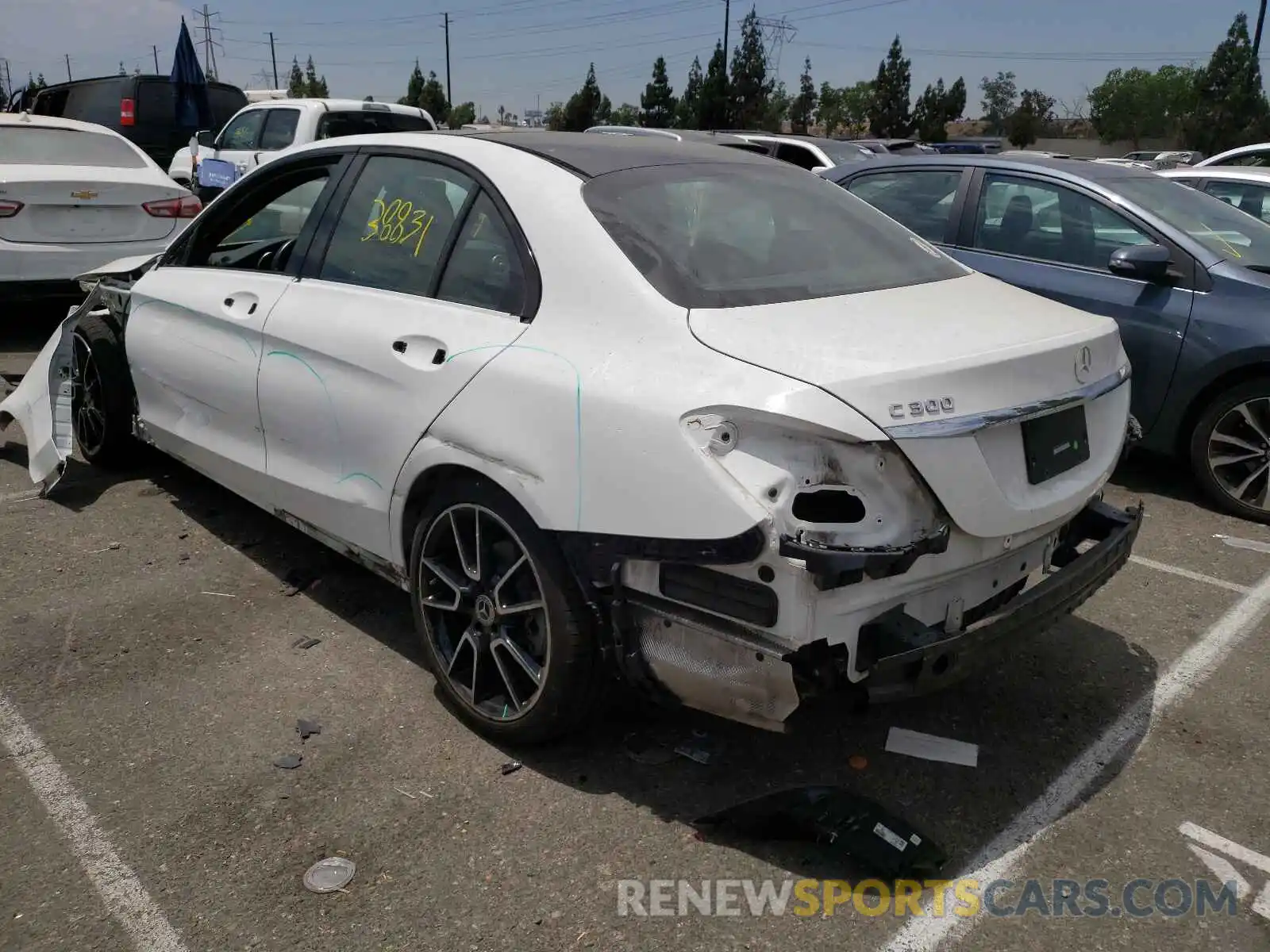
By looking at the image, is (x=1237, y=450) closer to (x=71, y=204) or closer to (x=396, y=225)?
(x=396, y=225)

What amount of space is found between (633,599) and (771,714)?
1.43 feet

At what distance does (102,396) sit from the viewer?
5.24m

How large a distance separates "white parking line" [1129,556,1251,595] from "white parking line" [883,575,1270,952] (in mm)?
71

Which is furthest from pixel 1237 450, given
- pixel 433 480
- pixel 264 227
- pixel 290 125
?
pixel 290 125

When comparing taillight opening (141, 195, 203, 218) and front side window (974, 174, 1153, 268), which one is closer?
front side window (974, 174, 1153, 268)

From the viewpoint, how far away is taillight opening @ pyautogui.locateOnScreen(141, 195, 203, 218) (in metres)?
8.36

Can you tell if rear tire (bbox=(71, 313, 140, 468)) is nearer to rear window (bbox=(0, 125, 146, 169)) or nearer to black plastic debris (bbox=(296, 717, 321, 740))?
black plastic debris (bbox=(296, 717, 321, 740))

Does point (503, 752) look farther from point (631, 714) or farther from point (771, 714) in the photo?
point (771, 714)

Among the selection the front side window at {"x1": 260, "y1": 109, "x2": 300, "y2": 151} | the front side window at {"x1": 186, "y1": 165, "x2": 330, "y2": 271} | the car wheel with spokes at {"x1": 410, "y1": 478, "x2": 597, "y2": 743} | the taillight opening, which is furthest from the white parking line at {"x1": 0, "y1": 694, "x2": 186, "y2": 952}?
the front side window at {"x1": 260, "y1": 109, "x2": 300, "y2": 151}

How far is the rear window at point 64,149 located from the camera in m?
8.00

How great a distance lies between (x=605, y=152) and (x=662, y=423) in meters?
1.31

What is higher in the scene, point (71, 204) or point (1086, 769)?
point (71, 204)

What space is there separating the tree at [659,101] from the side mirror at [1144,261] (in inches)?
2019

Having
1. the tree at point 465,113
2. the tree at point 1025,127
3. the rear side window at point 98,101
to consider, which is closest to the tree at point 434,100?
the tree at point 465,113
